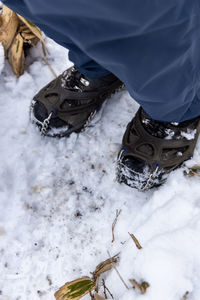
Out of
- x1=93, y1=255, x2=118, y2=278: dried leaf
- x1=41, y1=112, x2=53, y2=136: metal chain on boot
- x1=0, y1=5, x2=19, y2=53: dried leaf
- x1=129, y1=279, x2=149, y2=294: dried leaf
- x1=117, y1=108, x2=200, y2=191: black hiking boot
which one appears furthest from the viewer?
x1=0, y1=5, x2=19, y2=53: dried leaf

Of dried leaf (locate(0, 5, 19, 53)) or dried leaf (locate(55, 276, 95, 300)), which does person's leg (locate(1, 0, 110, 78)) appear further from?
dried leaf (locate(55, 276, 95, 300))

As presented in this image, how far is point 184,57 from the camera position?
0.77 metres

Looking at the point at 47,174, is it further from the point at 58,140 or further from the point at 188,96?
the point at 188,96

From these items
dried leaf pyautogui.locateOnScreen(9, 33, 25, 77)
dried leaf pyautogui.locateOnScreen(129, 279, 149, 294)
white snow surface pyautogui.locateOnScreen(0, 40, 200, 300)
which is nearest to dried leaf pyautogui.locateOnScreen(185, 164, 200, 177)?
white snow surface pyautogui.locateOnScreen(0, 40, 200, 300)

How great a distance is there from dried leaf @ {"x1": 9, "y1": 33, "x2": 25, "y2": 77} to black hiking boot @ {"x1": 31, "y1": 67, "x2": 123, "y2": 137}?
0.25 metres

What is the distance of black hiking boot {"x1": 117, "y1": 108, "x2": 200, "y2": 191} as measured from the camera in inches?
45.6

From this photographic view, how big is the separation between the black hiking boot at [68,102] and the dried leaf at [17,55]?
0.83ft

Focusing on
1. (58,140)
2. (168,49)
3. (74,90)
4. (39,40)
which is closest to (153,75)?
(168,49)

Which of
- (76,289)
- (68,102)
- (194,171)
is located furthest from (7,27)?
(76,289)

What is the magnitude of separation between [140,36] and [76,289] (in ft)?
2.37

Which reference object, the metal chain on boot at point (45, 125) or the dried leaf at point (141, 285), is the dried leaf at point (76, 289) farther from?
the metal chain on boot at point (45, 125)

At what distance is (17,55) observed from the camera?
1462 millimetres

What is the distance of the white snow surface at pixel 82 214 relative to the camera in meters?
0.92

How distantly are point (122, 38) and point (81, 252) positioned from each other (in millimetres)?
754
